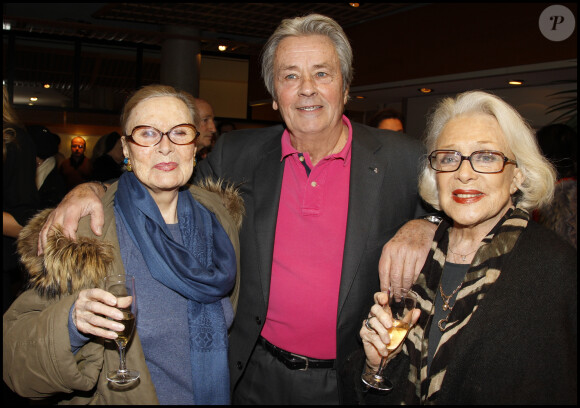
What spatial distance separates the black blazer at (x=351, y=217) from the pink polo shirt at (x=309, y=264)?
0.06 meters

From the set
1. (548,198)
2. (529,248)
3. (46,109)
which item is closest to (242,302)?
(529,248)

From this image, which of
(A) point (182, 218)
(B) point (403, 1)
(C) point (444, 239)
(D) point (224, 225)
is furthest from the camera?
(B) point (403, 1)

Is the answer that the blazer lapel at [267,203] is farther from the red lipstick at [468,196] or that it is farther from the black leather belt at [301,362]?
the red lipstick at [468,196]

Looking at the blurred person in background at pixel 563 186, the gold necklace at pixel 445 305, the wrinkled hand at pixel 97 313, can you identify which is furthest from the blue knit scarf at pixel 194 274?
the blurred person in background at pixel 563 186

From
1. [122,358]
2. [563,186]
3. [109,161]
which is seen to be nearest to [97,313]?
[122,358]

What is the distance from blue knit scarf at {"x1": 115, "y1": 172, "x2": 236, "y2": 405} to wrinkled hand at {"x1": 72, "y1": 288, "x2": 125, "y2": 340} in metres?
0.36

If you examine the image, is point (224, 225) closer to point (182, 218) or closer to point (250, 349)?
point (182, 218)

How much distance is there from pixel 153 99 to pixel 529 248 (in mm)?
1583

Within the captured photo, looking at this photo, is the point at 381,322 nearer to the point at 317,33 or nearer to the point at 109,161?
the point at 317,33

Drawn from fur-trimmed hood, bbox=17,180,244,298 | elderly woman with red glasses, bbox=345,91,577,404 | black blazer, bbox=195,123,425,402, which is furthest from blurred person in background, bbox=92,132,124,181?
elderly woman with red glasses, bbox=345,91,577,404

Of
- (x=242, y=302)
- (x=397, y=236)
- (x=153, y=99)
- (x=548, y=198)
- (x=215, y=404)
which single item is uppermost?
(x=153, y=99)

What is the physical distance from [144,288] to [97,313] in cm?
34

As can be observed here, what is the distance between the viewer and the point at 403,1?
8.30m

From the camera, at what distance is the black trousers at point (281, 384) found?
2.11 meters
